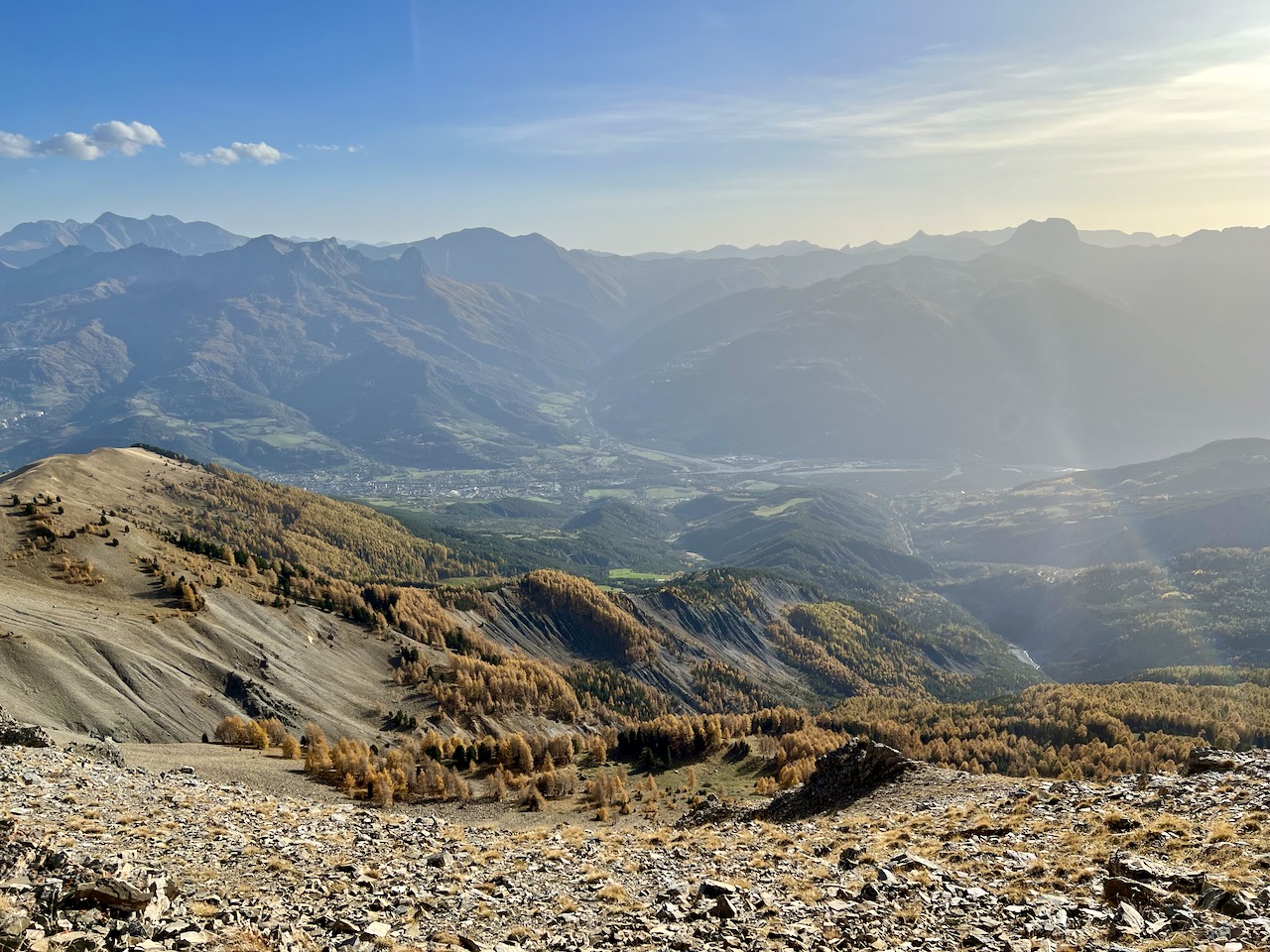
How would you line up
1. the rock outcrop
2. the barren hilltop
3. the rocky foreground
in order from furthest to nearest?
the rock outcrop → the barren hilltop → the rocky foreground

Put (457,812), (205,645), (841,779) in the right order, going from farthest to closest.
A: 1. (205,645)
2. (457,812)
3. (841,779)

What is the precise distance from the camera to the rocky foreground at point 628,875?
77.0 feet

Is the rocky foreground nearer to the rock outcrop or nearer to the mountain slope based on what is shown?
the rock outcrop

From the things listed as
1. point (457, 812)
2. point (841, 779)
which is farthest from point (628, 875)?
point (841, 779)

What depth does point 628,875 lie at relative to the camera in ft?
116

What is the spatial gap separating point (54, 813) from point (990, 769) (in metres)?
130

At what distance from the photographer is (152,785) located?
152ft

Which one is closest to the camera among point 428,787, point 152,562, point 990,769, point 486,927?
point 486,927

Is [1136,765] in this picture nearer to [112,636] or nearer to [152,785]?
[152,785]

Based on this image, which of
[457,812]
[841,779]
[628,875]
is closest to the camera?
[628,875]

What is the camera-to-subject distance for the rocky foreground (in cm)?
2347

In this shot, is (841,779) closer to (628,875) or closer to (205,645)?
(628,875)

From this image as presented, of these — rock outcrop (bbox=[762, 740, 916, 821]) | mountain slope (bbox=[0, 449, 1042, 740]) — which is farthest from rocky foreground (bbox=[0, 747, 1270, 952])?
mountain slope (bbox=[0, 449, 1042, 740])

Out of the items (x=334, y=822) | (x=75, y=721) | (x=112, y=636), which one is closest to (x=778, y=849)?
(x=334, y=822)
